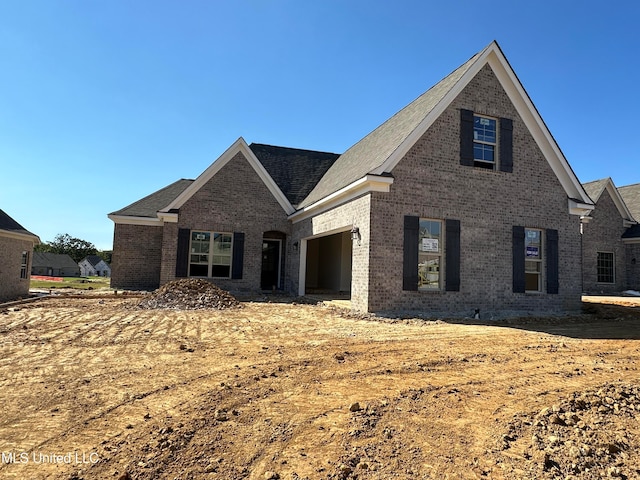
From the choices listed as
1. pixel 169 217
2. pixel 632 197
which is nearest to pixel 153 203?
pixel 169 217

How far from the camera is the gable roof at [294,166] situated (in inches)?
813

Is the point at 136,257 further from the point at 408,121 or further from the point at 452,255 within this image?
the point at 452,255

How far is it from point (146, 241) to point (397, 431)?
740 inches

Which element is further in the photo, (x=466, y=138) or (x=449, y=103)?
(x=466, y=138)

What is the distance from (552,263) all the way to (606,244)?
48.0 ft

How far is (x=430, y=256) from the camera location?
12.1 m

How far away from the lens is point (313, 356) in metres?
6.19

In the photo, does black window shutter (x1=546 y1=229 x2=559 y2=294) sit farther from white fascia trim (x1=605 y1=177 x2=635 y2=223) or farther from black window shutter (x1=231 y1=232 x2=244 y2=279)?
white fascia trim (x1=605 y1=177 x2=635 y2=223)

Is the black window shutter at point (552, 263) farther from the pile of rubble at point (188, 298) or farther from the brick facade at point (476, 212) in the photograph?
the pile of rubble at point (188, 298)

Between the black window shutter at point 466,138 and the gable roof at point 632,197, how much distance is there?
2021 centimetres

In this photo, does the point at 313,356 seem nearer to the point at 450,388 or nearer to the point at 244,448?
the point at 450,388

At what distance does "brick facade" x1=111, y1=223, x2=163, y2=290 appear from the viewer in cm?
1959

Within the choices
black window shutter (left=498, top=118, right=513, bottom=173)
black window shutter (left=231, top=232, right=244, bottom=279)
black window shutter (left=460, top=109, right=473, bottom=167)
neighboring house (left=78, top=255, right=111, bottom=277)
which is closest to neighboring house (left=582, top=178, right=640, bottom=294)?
black window shutter (left=498, top=118, right=513, bottom=173)

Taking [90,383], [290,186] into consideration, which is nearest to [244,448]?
[90,383]
